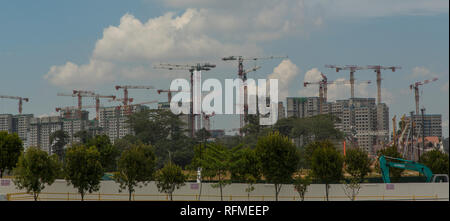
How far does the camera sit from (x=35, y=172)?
56.5 meters

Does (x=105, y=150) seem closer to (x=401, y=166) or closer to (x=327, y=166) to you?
(x=327, y=166)

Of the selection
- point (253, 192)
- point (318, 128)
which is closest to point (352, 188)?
point (253, 192)

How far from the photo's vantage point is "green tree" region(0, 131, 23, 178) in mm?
67438

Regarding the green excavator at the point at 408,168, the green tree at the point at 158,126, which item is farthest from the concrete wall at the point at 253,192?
the green tree at the point at 158,126

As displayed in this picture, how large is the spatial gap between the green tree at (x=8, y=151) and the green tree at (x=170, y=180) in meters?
20.5

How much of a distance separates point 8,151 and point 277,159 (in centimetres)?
3294

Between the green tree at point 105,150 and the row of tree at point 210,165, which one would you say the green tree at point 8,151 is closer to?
the row of tree at point 210,165

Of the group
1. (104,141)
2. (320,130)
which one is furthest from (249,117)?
(104,141)

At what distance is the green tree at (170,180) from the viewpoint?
2323 inches

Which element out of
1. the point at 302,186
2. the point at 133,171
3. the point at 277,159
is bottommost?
the point at 302,186

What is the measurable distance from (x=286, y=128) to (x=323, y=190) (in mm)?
107808

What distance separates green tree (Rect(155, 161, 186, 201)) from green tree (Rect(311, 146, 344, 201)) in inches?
617
